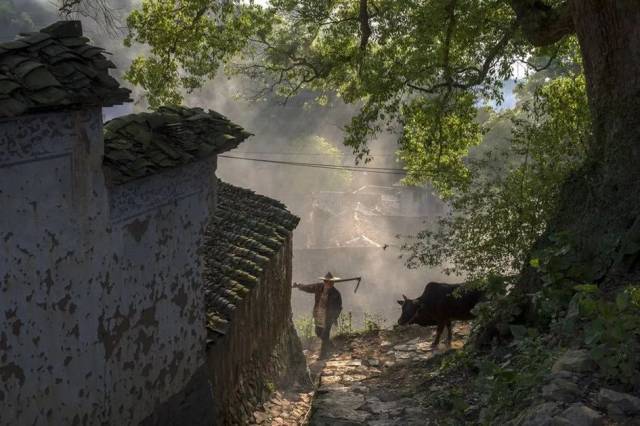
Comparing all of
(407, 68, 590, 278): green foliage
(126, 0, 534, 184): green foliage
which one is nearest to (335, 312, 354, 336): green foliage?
(126, 0, 534, 184): green foliage

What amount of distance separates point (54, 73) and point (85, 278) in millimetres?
1924

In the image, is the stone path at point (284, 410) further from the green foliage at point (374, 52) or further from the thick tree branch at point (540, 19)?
the thick tree branch at point (540, 19)

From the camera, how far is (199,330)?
28.2ft

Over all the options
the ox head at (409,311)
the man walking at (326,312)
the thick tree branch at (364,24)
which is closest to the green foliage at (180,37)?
the thick tree branch at (364,24)

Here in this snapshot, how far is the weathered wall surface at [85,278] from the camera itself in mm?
5934

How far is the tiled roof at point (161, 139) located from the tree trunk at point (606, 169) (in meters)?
4.18

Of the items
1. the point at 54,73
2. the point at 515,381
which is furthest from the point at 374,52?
the point at 54,73

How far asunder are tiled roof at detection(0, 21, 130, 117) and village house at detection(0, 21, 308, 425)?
0.04ft

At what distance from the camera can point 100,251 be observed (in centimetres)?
670

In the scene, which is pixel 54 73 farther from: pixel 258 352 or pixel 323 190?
pixel 323 190

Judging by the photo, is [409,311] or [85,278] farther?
[409,311]

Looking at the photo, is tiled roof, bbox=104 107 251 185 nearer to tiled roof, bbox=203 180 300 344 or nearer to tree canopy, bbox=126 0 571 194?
tiled roof, bbox=203 180 300 344

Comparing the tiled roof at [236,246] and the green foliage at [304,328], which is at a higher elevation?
the tiled roof at [236,246]

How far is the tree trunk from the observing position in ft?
26.9
